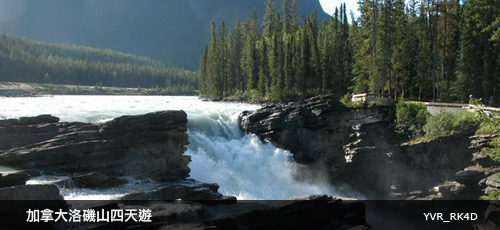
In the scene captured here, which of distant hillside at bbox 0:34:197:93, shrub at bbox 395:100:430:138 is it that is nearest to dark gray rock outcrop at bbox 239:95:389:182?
shrub at bbox 395:100:430:138

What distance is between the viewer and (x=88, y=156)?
26.0 metres

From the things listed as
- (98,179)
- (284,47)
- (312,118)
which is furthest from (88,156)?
(284,47)

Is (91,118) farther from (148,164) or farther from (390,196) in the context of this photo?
(390,196)

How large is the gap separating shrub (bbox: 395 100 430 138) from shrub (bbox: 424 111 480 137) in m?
1.44

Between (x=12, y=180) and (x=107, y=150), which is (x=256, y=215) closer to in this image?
(x=12, y=180)

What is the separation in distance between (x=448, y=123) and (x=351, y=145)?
893cm

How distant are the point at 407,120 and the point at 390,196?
7162mm

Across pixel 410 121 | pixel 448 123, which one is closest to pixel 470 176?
pixel 448 123

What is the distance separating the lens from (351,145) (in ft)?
133

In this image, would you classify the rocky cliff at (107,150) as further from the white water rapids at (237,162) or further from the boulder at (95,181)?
the white water rapids at (237,162)

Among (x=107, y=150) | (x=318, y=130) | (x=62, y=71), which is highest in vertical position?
(x=62, y=71)

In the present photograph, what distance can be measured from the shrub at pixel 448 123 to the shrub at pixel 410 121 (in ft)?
4.73

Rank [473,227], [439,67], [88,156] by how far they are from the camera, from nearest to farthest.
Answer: [88,156] → [473,227] → [439,67]

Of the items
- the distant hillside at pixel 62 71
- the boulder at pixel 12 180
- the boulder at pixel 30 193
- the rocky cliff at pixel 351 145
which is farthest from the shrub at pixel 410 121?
the distant hillside at pixel 62 71
